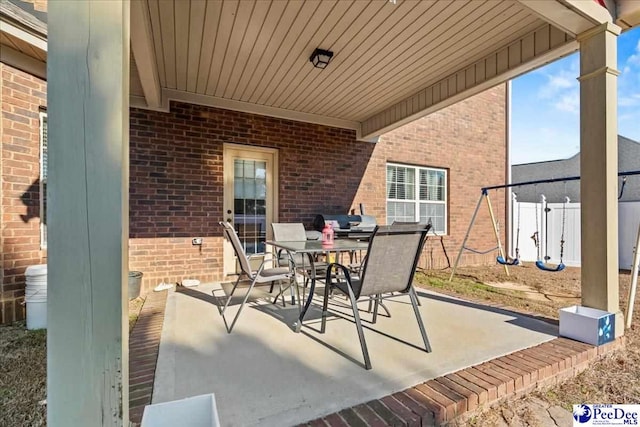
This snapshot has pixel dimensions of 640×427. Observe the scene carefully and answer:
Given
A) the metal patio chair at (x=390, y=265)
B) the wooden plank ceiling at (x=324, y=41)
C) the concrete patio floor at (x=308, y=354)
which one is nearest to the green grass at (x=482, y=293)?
the concrete patio floor at (x=308, y=354)

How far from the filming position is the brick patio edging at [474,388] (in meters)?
1.51

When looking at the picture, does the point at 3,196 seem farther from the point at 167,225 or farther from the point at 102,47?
the point at 102,47

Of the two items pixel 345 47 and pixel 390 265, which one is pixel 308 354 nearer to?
pixel 390 265

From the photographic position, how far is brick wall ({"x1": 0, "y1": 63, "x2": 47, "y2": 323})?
299 cm

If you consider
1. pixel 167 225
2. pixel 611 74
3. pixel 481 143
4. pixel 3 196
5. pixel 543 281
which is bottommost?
pixel 543 281

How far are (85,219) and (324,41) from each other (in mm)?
2800

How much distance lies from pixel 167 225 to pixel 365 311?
3.04 metres

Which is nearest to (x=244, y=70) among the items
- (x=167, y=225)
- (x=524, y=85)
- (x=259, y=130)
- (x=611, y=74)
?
(x=259, y=130)

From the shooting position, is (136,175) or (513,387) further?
(136,175)

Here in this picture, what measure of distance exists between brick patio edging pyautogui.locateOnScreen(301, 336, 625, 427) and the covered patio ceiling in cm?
254

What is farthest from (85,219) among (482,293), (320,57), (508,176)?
(508,176)

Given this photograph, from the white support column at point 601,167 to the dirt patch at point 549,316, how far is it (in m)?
0.48

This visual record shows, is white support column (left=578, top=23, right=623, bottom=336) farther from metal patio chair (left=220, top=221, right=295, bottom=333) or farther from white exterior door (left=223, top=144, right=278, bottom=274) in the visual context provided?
white exterior door (left=223, top=144, right=278, bottom=274)

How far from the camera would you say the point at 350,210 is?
5.80 m
